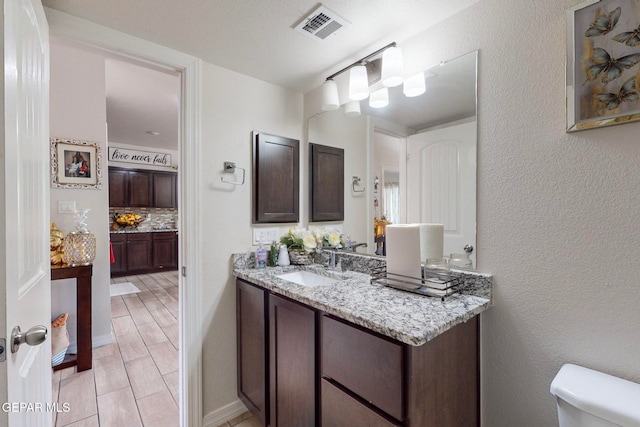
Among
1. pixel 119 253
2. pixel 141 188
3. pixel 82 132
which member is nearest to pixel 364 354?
pixel 82 132

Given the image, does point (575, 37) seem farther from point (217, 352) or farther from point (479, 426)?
point (217, 352)

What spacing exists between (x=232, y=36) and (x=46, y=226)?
122 cm

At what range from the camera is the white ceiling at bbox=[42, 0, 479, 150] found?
50.4 inches

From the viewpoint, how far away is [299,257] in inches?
77.7

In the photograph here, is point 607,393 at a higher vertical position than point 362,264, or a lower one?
lower

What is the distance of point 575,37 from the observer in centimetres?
100

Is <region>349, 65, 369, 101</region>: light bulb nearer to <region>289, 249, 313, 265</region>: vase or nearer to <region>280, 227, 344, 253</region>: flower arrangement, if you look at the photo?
<region>280, 227, 344, 253</region>: flower arrangement

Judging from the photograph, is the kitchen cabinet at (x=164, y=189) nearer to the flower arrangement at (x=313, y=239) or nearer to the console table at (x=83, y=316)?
the console table at (x=83, y=316)

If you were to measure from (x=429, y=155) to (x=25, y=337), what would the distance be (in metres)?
1.63

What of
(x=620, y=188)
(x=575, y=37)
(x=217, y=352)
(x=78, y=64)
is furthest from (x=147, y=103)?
(x=620, y=188)

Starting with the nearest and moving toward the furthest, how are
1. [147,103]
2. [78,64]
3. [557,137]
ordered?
[557,137] → [78,64] → [147,103]

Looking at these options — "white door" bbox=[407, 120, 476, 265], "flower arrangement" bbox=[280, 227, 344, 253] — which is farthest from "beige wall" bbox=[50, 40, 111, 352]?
"white door" bbox=[407, 120, 476, 265]

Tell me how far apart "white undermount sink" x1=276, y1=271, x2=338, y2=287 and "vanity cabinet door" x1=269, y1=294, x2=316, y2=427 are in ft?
1.07

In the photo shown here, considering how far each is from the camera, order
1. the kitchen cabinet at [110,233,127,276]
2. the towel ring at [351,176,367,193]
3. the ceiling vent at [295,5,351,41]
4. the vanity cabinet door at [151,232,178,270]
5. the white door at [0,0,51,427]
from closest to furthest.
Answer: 1. the white door at [0,0,51,427]
2. the ceiling vent at [295,5,351,41]
3. the towel ring at [351,176,367,193]
4. the kitchen cabinet at [110,233,127,276]
5. the vanity cabinet door at [151,232,178,270]
